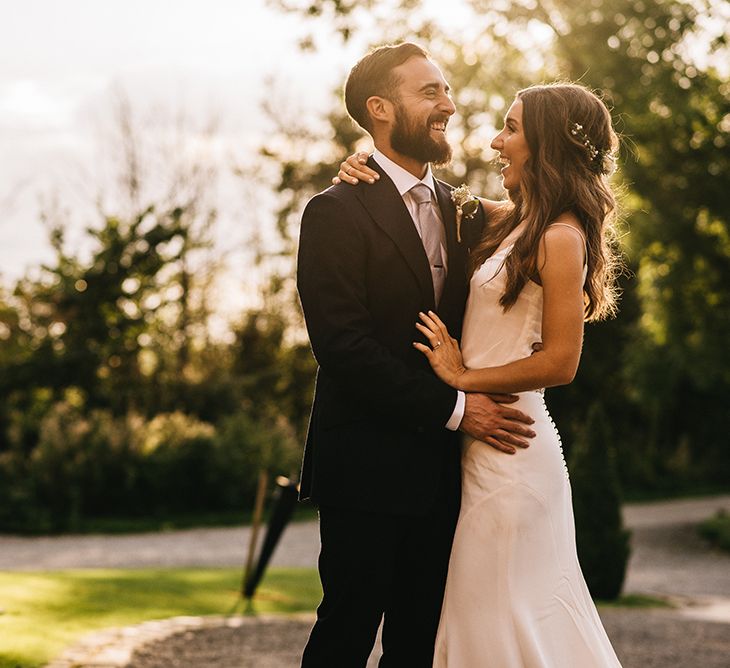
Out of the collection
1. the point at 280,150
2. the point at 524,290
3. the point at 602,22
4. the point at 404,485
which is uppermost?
the point at 280,150

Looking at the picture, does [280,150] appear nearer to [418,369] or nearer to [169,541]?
[169,541]

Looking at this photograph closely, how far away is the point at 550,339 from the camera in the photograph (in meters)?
3.38

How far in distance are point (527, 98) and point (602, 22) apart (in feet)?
29.3

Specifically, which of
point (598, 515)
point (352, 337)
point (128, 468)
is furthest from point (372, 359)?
point (128, 468)

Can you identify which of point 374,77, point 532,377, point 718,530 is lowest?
point 718,530

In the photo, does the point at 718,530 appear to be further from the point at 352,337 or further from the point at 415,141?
the point at 352,337

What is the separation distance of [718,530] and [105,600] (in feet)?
37.3

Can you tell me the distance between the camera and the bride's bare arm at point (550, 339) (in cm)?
337

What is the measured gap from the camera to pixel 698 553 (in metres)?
16.0

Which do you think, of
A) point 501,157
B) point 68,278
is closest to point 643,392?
point 68,278

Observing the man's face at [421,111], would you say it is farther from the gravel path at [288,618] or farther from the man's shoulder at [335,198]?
the gravel path at [288,618]

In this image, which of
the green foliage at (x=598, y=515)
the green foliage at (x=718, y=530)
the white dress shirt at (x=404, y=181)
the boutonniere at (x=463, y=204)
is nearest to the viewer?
the white dress shirt at (x=404, y=181)

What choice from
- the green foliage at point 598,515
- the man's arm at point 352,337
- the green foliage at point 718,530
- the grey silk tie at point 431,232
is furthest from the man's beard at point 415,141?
the green foliage at point 718,530

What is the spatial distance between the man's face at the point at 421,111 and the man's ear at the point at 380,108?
2cm
